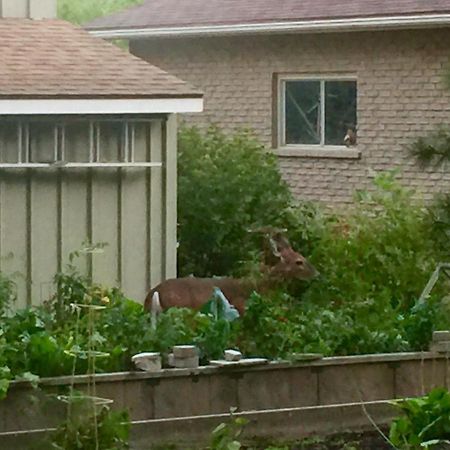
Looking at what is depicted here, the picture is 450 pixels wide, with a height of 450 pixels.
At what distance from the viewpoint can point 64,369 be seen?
11.4 metres

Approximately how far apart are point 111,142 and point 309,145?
717 centimetres

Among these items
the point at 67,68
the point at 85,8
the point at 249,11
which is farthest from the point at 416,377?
the point at 85,8

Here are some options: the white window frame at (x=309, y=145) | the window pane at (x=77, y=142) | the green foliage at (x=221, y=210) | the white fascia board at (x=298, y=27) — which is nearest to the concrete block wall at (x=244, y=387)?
the window pane at (x=77, y=142)

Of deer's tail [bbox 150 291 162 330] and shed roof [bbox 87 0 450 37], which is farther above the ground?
shed roof [bbox 87 0 450 37]

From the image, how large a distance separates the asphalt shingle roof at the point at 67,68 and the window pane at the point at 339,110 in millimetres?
5590

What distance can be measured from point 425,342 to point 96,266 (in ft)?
11.7

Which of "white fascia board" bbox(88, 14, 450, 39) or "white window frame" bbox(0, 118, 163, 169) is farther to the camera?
"white fascia board" bbox(88, 14, 450, 39)

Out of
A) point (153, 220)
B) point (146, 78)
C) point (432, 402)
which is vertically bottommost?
point (432, 402)

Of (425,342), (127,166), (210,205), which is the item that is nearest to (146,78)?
(127,166)

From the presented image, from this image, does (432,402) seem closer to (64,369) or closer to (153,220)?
(64,369)

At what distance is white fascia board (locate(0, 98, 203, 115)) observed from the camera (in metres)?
14.6

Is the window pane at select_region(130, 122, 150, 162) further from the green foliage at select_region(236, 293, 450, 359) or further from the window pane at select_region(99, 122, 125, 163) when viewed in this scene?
the green foliage at select_region(236, 293, 450, 359)

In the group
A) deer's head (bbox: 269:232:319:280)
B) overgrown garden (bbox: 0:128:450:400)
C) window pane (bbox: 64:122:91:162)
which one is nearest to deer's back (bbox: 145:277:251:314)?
overgrown garden (bbox: 0:128:450:400)

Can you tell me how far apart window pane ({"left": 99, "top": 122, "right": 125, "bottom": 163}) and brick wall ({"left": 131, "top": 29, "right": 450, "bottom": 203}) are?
542 cm
